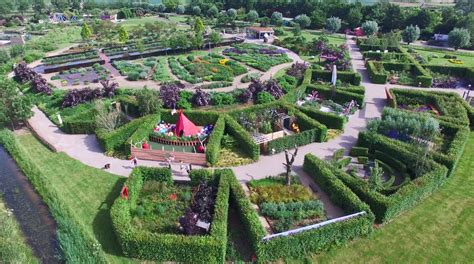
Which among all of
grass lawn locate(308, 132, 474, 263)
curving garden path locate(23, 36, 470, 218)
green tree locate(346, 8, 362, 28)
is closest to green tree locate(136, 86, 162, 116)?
curving garden path locate(23, 36, 470, 218)

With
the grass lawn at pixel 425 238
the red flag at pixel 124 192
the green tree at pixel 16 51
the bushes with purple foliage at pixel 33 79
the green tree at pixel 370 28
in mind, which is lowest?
the grass lawn at pixel 425 238

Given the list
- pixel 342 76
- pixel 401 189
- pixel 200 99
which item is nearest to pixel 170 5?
pixel 342 76

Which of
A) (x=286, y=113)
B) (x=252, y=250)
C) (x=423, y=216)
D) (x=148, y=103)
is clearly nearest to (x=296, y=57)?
(x=286, y=113)

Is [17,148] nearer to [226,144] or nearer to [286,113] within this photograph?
[226,144]

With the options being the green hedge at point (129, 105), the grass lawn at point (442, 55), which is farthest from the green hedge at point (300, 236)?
the grass lawn at point (442, 55)

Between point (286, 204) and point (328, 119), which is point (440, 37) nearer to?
point (328, 119)

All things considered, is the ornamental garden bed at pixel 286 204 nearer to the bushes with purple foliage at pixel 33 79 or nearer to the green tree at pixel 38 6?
the bushes with purple foliage at pixel 33 79
